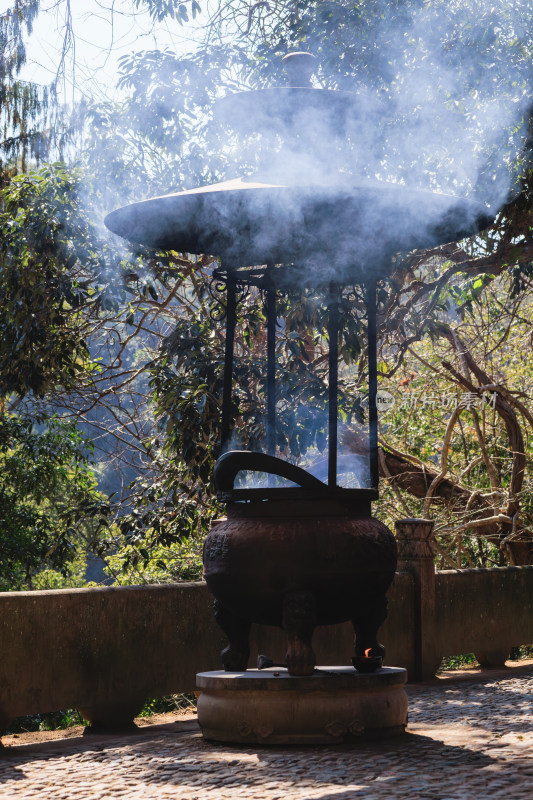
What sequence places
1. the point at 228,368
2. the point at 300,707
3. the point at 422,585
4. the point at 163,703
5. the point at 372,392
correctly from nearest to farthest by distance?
the point at 300,707 < the point at 372,392 < the point at 228,368 < the point at 422,585 < the point at 163,703

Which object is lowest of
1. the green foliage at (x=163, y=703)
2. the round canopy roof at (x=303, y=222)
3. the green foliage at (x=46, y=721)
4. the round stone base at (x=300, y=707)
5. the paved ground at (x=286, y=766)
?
the green foliage at (x=46, y=721)

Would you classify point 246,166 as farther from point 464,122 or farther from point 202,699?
point 202,699

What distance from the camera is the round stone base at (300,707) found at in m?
4.44

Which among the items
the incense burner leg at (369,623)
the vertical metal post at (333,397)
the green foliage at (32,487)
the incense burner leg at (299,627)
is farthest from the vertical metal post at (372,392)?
the green foliage at (32,487)

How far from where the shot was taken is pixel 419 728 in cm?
508

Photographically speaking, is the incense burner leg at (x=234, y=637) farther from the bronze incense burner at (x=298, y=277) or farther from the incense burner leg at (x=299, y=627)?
the incense burner leg at (x=299, y=627)

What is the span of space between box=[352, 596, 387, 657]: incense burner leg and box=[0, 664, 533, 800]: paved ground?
0.49 m

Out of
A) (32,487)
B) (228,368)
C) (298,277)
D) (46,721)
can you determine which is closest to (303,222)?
(298,277)

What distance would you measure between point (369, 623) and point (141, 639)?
1.70 metres

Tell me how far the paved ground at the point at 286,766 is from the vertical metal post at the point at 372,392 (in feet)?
4.82

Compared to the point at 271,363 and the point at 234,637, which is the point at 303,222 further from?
the point at 234,637

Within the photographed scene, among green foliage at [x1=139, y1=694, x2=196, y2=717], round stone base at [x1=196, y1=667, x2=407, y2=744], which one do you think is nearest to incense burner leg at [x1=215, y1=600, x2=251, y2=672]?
round stone base at [x1=196, y1=667, x2=407, y2=744]

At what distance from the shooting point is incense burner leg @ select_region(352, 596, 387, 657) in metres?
4.82

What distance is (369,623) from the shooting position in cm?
484
